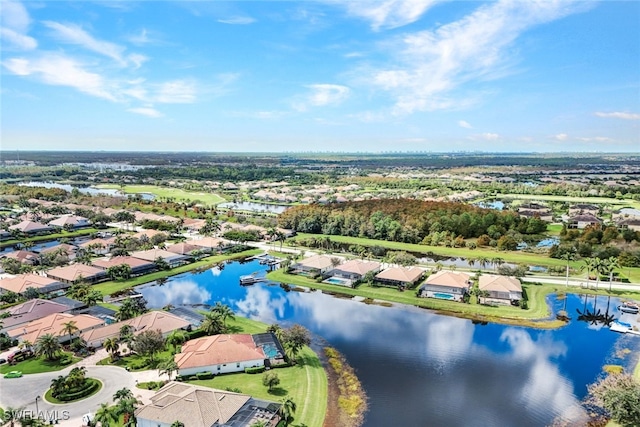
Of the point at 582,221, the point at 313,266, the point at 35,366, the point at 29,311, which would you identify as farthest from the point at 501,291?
the point at 582,221

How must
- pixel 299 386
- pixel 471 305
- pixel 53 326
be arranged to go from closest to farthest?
pixel 299 386 → pixel 53 326 → pixel 471 305

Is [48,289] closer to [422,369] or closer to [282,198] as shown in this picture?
[422,369]

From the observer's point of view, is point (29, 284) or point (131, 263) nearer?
point (29, 284)

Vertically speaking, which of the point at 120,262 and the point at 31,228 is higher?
the point at 31,228

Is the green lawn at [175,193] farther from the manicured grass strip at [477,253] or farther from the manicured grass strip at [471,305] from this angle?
the manicured grass strip at [471,305]

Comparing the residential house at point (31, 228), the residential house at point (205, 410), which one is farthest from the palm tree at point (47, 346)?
the residential house at point (31, 228)

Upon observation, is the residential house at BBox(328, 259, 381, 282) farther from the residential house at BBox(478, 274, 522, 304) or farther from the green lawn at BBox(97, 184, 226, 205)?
the green lawn at BBox(97, 184, 226, 205)

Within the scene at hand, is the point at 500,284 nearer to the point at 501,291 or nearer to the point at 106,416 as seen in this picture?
the point at 501,291
